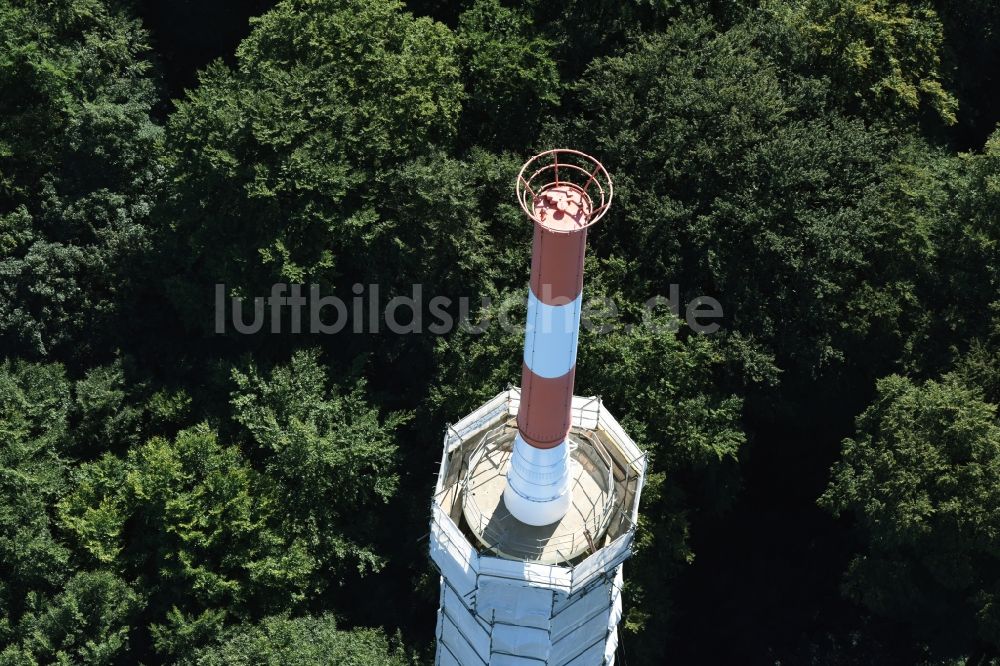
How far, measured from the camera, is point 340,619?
52.4 m

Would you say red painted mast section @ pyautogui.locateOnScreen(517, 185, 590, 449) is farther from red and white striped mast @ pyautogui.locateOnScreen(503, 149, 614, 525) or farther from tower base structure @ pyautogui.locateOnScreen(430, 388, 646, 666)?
tower base structure @ pyautogui.locateOnScreen(430, 388, 646, 666)

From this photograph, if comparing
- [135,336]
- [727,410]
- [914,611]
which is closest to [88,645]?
[135,336]

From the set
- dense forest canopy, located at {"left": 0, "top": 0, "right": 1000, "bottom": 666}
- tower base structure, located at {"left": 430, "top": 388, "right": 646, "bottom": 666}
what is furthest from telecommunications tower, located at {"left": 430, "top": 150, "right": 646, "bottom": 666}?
dense forest canopy, located at {"left": 0, "top": 0, "right": 1000, "bottom": 666}

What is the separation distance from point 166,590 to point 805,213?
28769 millimetres

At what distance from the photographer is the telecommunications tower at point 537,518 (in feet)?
125

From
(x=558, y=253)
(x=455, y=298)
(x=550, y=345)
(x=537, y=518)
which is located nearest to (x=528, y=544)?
(x=537, y=518)

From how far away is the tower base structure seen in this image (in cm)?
4078

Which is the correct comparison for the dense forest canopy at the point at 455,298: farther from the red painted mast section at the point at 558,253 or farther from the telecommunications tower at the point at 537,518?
the red painted mast section at the point at 558,253

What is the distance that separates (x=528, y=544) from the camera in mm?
41375

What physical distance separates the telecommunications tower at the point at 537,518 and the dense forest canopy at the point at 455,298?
230 inches

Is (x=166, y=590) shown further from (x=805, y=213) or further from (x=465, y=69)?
(x=805, y=213)

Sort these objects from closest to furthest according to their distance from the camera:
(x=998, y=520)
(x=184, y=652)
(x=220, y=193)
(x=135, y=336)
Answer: (x=998, y=520) → (x=184, y=652) → (x=220, y=193) → (x=135, y=336)

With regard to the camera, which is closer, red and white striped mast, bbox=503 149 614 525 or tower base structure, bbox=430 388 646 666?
red and white striped mast, bbox=503 149 614 525

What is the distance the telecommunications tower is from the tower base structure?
4cm
